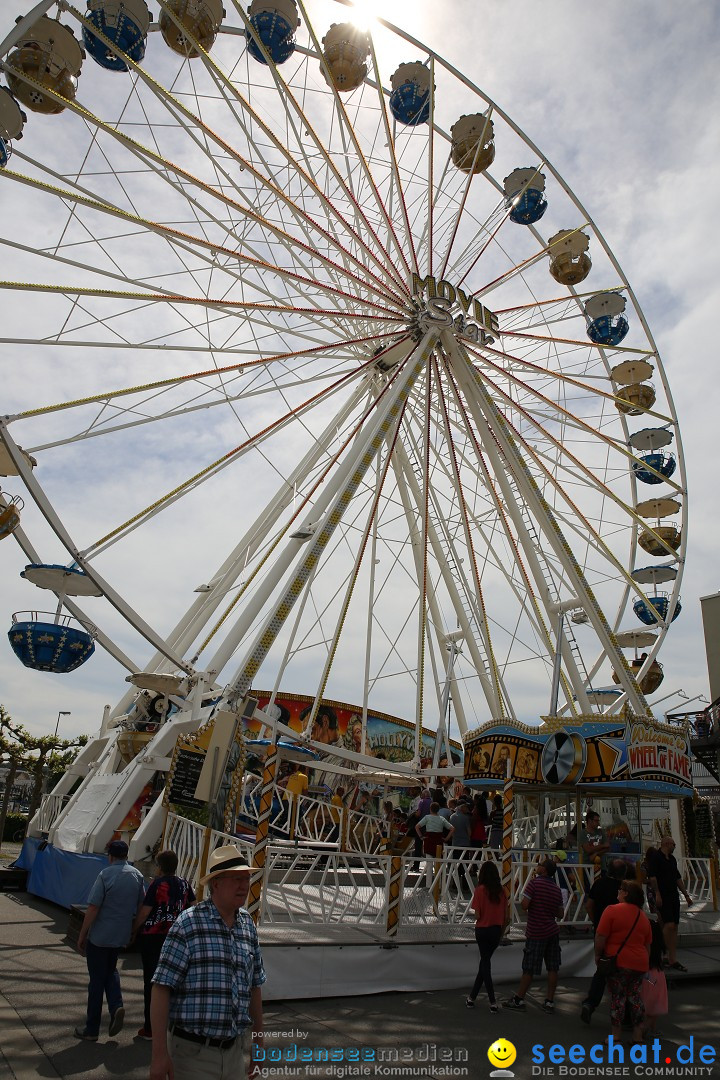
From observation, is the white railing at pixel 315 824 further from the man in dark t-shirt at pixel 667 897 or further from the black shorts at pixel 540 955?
the black shorts at pixel 540 955

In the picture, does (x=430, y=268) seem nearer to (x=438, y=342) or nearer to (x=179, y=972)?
(x=438, y=342)

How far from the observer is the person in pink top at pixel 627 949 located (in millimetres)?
5922

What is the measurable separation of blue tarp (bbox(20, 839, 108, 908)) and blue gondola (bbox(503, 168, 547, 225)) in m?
15.3

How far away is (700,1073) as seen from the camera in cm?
561

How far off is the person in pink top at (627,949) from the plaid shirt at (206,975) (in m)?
3.80

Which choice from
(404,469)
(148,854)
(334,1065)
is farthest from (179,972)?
(404,469)

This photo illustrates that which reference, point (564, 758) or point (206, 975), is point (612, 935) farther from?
point (564, 758)

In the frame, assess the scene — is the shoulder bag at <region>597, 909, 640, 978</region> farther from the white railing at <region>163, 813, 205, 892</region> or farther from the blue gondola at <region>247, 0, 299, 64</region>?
the blue gondola at <region>247, 0, 299, 64</region>

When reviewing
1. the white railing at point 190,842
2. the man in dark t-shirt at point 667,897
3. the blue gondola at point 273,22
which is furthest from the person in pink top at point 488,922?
the blue gondola at point 273,22

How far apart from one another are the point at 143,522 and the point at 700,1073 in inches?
426

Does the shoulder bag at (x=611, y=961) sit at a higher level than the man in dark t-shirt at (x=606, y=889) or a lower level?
lower

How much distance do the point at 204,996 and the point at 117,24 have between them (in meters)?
13.7

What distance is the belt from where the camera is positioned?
10.0ft

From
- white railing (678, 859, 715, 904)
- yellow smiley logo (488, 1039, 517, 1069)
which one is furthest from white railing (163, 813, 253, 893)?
white railing (678, 859, 715, 904)
